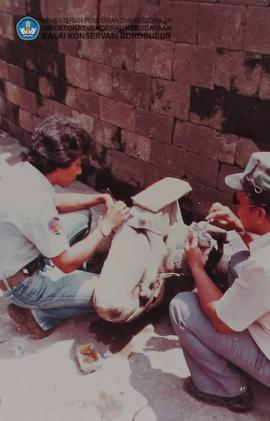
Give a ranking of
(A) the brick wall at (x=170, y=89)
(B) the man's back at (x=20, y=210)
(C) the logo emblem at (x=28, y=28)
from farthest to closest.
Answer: (C) the logo emblem at (x=28, y=28) < (A) the brick wall at (x=170, y=89) < (B) the man's back at (x=20, y=210)

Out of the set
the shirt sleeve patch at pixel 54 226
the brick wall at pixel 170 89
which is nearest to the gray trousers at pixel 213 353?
the shirt sleeve patch at pixel 54 226

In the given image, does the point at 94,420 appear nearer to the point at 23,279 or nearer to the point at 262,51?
the point at 23,279

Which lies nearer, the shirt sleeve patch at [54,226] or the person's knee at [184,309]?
the person's knee at [184,309]

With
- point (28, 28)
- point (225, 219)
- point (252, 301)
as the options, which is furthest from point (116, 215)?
point (28, 28)

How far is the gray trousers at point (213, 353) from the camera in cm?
249

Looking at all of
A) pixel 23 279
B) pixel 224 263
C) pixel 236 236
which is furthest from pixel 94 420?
pixel 236 236

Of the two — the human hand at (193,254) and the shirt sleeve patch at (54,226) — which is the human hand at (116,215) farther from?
the human hand at (193,254)

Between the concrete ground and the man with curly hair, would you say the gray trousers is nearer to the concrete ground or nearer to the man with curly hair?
the concrete ground

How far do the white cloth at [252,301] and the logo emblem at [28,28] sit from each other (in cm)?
473

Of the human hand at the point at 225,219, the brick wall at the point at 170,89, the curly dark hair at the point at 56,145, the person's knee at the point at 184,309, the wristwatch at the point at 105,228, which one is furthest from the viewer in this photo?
the brick wall at the point at 170,89

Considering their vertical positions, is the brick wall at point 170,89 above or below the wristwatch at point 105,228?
above

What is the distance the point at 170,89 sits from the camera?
423 centimetres

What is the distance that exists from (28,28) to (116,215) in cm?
412

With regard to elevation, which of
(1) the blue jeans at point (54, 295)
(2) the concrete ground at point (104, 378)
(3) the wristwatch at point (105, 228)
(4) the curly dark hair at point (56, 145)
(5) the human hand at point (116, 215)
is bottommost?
(2) the concrete ground at point (104, 378)
